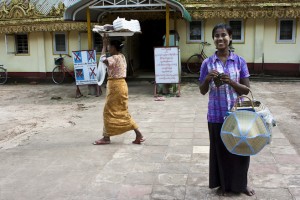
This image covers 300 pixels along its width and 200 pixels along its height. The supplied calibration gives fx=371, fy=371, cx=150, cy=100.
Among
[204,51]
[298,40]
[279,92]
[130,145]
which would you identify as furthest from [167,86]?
[298,40]

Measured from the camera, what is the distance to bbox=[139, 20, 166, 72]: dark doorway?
18.0 m

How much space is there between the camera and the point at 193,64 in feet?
49.0

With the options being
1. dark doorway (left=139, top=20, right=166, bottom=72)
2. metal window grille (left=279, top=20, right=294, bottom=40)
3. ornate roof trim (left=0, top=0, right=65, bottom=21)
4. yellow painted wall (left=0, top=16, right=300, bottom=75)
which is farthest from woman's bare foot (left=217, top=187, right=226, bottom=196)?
dark doorway (left=139, top=20, right=166, bottom=72)

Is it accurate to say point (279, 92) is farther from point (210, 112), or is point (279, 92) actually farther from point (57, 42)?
point (57, 42)

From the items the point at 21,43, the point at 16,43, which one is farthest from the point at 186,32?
the point at 16,43

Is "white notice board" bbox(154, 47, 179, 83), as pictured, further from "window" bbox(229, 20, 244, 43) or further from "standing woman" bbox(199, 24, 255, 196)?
"standing woman" bbox(199, 24, 255, 196)

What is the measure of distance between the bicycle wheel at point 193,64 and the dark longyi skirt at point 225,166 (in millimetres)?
11363

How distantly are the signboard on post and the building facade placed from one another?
7.47 feet

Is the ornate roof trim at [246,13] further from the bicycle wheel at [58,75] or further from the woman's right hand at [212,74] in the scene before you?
the woman's right hand at [212,74]

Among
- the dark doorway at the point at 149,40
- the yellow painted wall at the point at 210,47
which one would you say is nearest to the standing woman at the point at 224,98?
the yellow painted wall at the point at 210,47

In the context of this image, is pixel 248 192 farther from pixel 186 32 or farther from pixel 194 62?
pixel 186 32

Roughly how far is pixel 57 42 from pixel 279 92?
9.34 m

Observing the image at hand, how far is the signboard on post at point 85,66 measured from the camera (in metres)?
11.3

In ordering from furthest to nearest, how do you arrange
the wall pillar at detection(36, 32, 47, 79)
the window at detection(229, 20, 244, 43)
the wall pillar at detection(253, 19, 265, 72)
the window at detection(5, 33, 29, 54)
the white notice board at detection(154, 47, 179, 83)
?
the window at detection(5, 33, 29, 54), the wall pillar at detection(36, 32, 47, 79), the window at detection(229, 20, 244, 43), the wall pillar at detection(253, 19, 265, 72), the white notice board at detection(154, 47, 179, 83)
